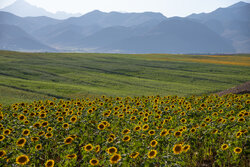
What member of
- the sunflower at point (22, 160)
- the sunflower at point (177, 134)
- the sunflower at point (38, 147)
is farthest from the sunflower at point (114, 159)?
the sunflower at point (38, 147)

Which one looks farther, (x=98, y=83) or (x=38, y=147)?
(x=98, y=83)

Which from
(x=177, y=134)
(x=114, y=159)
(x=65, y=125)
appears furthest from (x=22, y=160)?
(x=177, y=134)

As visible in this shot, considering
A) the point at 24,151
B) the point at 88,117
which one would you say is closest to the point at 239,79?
the point at 88,117

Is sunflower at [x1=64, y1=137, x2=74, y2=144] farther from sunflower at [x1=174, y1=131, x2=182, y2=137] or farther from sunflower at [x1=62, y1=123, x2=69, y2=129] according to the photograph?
sunflower at [x1=174, y1=131, x2=182, y2=137]

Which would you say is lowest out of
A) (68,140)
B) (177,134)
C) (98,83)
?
(98,83)

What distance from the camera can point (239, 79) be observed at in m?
45.9

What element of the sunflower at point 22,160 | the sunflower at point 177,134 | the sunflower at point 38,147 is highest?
the sunflower at point 177,134

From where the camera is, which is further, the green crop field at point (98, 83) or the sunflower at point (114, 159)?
the green crop field at point (98, 83)

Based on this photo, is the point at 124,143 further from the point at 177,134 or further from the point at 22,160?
the point at 22,160

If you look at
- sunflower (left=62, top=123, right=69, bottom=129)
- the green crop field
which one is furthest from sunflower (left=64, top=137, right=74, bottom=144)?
the green crop field

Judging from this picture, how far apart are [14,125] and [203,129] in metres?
5.92

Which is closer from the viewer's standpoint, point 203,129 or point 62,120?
point 203,129

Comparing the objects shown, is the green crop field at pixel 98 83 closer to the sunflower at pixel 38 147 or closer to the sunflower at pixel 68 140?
the sunflower at pixel 38 147

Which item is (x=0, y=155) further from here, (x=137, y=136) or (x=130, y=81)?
(x=130, y=81)
